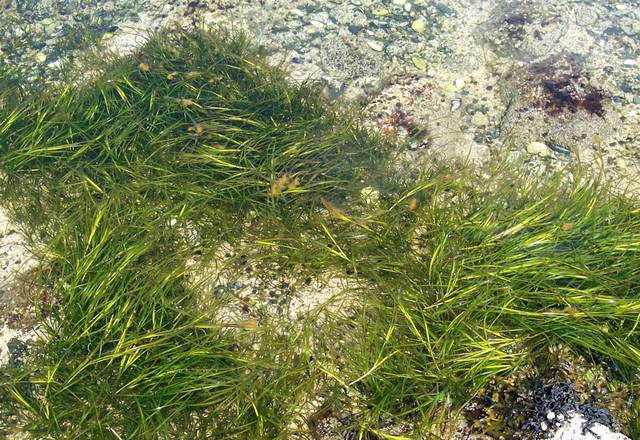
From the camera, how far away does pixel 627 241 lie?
11.0 feet

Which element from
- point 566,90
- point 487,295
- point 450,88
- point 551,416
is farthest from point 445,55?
point 551,416

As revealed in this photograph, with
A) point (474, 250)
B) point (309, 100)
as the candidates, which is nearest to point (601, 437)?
point (474, 250)

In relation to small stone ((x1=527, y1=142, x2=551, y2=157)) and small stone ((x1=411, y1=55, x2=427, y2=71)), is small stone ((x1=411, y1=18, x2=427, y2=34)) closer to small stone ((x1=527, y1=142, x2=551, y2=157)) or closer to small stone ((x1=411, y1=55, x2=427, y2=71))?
small stone ((x1=411, y1=55, x2=427, y2=71))

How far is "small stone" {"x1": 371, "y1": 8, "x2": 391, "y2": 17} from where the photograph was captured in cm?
531

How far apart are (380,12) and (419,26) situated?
43cm

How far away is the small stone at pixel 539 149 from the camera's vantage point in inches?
169

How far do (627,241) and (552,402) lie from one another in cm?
119

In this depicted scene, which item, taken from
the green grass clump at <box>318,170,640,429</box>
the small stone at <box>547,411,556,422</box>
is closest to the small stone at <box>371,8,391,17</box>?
the green grass clump at <box>318,170,640,429</box>

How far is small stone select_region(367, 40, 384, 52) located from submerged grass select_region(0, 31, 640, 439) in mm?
905

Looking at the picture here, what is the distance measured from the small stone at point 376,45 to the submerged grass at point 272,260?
90cm

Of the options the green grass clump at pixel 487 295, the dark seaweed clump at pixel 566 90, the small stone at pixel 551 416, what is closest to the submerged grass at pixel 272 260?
the green grass clump at pixel 487 295

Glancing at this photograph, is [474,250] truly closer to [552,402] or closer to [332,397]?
[552,402]

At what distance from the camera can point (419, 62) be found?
4.94 m

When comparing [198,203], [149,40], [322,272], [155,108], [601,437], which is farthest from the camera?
[149,40]
